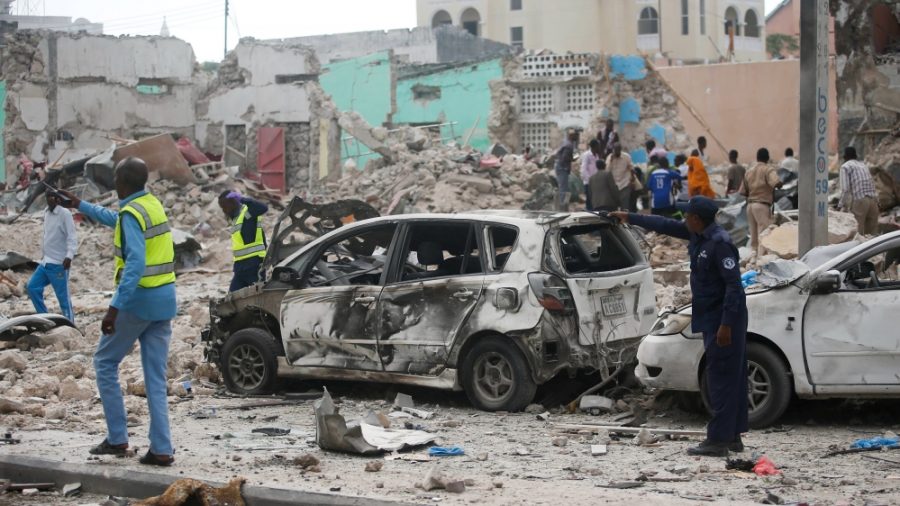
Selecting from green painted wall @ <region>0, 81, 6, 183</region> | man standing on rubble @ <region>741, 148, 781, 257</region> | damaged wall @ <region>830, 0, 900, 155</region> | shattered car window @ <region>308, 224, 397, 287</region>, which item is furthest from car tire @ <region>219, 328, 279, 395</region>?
green painted wall @ <region>0, 81, 6, 183</region>

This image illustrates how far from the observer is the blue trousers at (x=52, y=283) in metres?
13.4

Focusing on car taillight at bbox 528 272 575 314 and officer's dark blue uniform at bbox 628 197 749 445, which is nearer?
officer's dark blue uniform at bbox 628 197 749 445

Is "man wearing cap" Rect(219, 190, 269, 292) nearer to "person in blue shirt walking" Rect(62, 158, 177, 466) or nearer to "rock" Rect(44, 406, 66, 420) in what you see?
"rock" Rect(44, 406, 66, 420)

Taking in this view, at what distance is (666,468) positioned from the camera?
6910 mm

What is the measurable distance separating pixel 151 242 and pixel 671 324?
12.3 feet

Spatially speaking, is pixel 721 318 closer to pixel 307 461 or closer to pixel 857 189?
pixel 307 461

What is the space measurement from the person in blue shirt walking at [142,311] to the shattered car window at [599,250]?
3.39m

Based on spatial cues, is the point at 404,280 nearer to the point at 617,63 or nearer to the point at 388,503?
the point at 388,503

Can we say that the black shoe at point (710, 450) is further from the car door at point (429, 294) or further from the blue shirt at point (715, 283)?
the car door at point (429, 294)

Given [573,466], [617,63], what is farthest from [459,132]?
[573,466]

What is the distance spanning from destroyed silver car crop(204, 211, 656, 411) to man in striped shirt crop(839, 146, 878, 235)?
21.8 ft

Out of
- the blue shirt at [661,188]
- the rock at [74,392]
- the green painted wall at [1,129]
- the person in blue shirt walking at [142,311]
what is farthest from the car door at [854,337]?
the green painted wall at [1,129]

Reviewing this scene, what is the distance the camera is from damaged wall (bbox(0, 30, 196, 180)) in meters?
33.1

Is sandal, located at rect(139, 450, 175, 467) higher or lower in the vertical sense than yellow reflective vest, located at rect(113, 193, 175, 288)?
lower
